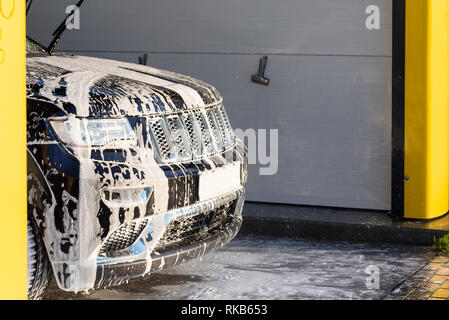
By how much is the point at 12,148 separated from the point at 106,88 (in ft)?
5.93

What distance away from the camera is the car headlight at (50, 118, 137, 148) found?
467 cm

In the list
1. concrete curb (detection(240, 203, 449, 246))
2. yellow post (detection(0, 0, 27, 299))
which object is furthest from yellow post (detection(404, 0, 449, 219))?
yellow post (detection(0, 0, 27, 299))

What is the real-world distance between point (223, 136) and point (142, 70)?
2.22 ft

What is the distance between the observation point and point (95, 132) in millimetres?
4742

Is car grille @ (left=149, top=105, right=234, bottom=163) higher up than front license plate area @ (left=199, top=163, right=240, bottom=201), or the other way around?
car grille @ (left=149, top=105, right=234, bottom=163)

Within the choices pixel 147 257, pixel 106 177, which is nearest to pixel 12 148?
pixel 106 177

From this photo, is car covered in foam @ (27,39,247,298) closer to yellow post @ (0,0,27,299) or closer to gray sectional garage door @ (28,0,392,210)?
yellow post @ (0,0,27,299)

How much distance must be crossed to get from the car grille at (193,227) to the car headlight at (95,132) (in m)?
0.56

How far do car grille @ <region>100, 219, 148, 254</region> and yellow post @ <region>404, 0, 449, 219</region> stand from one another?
3861mm

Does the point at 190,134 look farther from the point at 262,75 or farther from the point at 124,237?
the point at 262,75

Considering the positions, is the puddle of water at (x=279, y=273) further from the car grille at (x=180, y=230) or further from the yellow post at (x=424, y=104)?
the yellow post at (x=424, y=104)

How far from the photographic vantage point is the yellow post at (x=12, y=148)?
308 centimetres

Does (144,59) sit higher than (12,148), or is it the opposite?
(144,59)

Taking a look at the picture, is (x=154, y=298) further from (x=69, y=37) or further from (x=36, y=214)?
(x=69, y=37)
